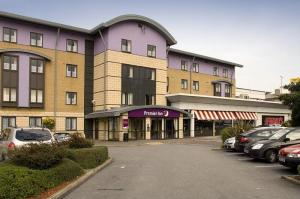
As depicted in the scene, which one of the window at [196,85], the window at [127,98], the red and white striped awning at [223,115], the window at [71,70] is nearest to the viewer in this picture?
the window at [71,70]

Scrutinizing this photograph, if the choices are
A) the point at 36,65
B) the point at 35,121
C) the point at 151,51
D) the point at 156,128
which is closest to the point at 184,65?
the point at 151,51

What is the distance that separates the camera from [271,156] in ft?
62.1

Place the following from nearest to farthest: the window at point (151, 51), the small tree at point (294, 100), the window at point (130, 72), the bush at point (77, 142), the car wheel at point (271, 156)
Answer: the bush at point (77, 142) < the car wheel at point (271, 156) < the small tree at point (294, 100) < the window at point (130, 72) < the window at point (151, 51)

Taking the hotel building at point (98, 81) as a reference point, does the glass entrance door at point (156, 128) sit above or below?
below

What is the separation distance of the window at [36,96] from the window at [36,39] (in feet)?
15.4

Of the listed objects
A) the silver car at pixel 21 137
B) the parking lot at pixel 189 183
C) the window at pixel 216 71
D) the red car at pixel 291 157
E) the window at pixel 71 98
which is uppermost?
the window at pixel 216 71

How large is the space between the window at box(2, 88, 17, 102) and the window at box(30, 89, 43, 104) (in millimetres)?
1805

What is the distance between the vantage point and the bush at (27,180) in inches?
343

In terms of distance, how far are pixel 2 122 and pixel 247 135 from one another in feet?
82.3

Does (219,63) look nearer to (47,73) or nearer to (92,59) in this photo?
(92,59)

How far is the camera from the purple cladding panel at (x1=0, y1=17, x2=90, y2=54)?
40156 mm

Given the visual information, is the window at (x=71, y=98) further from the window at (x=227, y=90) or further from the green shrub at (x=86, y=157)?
the green shrub at (x=86, y=157)

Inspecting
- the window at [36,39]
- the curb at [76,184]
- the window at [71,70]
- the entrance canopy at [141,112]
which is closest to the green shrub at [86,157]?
the curb at [76,184]

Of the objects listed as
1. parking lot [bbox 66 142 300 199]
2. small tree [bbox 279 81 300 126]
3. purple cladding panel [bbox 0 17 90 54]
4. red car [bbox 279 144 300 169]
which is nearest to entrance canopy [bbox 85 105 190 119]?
purple cladding panel [bbox 0 17 90 54]
